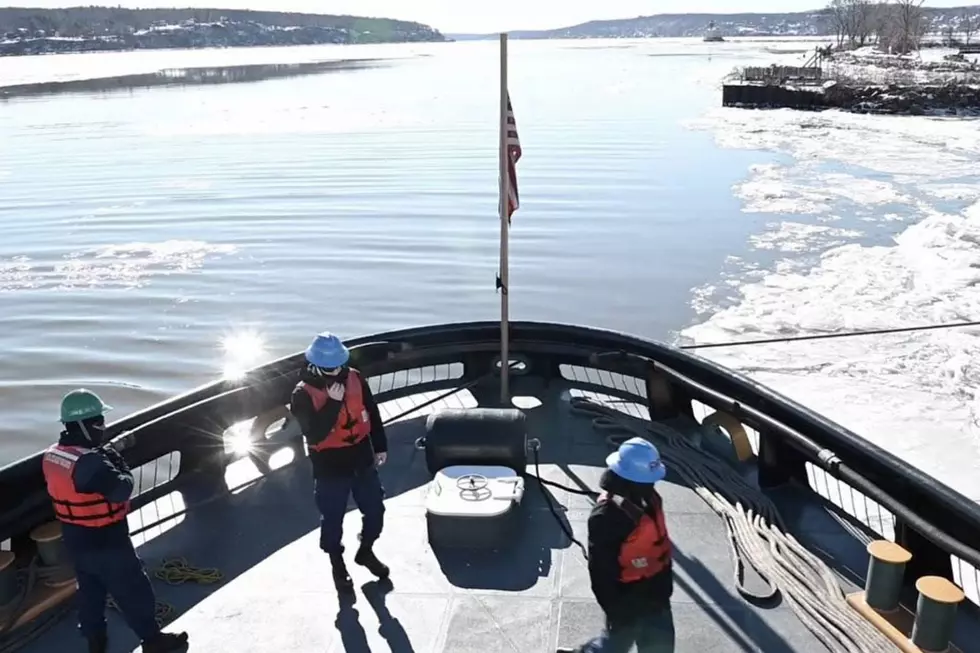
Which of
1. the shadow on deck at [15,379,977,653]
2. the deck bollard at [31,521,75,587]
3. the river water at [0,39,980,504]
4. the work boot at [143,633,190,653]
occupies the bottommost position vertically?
the river water at [0,39,980,504]

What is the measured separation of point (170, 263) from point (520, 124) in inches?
1092

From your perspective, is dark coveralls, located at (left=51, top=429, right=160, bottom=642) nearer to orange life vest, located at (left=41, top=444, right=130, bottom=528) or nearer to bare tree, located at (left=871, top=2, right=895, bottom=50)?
orange life vest, located at (left=41, top=444, right=130, bottom=528)

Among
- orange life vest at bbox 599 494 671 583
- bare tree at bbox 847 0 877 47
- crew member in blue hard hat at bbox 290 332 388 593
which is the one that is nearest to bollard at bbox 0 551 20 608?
crew member in blue hard hat at bbox 290 332 388 593

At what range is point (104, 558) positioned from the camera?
4.20 m

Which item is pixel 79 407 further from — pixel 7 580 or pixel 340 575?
pixel 340 575

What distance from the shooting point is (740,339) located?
13.4 m

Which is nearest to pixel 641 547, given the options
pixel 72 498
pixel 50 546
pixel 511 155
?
pixel 72 498

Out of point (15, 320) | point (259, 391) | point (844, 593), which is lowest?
point (15, 320)

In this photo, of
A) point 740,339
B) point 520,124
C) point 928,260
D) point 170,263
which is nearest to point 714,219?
point 928,260

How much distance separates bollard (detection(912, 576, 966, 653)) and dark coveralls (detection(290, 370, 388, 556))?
2991 millimetres

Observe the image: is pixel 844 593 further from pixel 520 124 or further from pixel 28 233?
pixel 520 124

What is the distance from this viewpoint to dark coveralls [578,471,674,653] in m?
3.86

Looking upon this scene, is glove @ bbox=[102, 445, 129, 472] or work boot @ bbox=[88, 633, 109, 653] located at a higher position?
glove @ bbox=[102, 445, 129, 472]

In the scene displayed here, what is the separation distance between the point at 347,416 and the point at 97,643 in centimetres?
175
